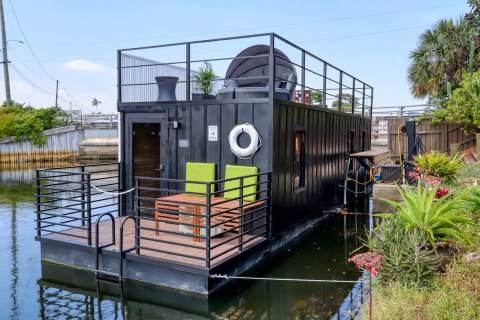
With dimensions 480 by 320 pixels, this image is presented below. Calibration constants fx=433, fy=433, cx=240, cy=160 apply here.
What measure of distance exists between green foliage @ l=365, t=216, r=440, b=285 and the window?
3675mm

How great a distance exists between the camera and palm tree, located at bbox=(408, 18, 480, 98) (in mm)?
20000

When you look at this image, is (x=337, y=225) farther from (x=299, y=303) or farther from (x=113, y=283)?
(x=113, y=283)

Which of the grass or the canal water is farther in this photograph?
the canal water

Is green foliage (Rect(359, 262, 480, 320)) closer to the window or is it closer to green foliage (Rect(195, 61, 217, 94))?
the window

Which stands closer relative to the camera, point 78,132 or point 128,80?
point 128,80

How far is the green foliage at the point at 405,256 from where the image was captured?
4.69 meters

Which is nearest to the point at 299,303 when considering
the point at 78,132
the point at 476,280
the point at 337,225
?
the point at 476,280

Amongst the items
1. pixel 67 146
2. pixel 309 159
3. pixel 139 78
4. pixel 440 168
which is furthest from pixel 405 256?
pixel 67 146

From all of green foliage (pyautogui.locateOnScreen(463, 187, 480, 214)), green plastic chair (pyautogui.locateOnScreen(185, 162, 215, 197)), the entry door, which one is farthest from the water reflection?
the entry door

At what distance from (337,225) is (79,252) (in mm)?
5835

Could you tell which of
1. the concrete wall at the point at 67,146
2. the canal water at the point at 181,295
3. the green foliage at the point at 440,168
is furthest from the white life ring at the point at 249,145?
the concrete wall at the point at 67,146

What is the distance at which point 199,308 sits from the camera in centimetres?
535

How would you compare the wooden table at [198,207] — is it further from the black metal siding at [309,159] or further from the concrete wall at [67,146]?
the concrete wall at [67,146]

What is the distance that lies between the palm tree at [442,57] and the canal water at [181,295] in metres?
15.2
